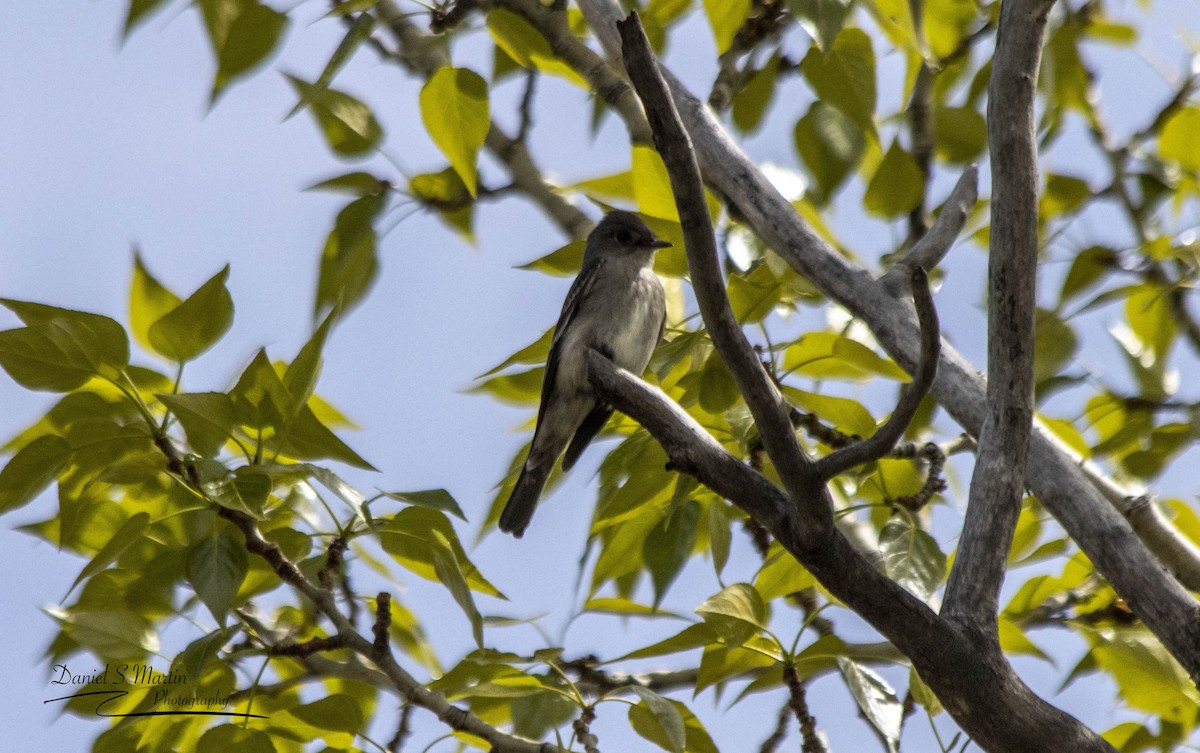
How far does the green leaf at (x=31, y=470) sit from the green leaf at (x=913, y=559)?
6.91ft

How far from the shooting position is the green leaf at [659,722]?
2.76 metres

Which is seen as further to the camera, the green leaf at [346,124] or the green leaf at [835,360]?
the green leaf at [346,124]

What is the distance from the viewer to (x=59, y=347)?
284 cm

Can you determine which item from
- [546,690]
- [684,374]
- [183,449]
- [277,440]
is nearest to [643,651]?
[546,690]

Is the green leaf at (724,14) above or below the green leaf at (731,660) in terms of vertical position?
above

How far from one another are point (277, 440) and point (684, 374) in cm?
120

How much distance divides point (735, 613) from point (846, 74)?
58.9 inches

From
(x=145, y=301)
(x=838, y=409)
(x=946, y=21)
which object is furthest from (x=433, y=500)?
(x=946, y=21)

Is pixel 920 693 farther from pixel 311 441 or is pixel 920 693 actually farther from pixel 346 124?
pixel 346 124

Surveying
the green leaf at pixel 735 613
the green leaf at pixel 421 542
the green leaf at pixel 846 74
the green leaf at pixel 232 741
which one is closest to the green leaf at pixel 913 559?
the green leaf at pixel 735 613

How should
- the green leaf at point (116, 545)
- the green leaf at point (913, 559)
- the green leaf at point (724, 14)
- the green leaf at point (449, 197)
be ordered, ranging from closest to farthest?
the green leaf at point (116, 545)
the green leaf at point (913, 559)
the green leaf at point (724, 14)
the green leaf at point (449, 197)

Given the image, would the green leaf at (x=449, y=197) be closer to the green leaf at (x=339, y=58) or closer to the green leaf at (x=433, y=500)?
the green leaf at (x=339, y=58)

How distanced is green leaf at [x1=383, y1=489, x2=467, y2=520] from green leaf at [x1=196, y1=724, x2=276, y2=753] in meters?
0.68

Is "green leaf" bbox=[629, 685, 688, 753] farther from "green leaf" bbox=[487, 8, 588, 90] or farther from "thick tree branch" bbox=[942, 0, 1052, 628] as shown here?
"green leaf" bbox=[487, 8, 588, 90]
